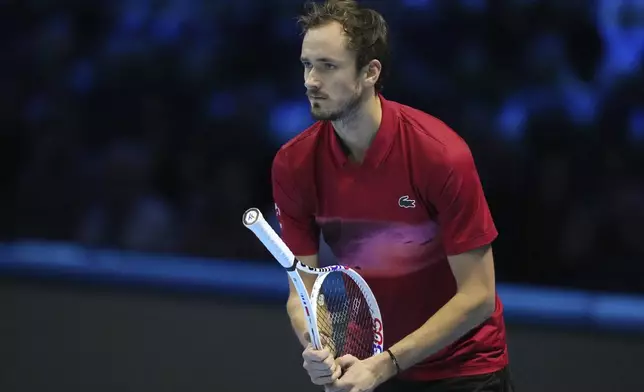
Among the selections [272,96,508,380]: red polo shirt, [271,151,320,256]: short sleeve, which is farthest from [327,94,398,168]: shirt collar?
[271,151,320,256]: short sleeve

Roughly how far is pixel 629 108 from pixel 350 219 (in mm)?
1642

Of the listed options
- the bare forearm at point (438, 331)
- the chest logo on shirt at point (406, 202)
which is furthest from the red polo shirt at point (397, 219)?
the bare forearm at point (438, 331)

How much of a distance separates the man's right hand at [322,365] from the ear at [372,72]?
603mm

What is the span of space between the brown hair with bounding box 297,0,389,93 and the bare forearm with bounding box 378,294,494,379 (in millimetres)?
546

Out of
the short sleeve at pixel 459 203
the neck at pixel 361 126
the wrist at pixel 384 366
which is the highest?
the neck at pixel 361 126

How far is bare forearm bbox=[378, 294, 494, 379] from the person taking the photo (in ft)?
7.20

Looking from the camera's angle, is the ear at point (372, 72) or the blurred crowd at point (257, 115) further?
the blurred crowd at point (257, 115)

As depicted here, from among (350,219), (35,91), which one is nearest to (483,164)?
(350,219)

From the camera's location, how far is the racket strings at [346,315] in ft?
7.66

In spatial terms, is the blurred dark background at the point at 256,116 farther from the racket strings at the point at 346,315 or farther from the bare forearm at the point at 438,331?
the bare forearm at the point at 438,331

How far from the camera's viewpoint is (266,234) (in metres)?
1.91

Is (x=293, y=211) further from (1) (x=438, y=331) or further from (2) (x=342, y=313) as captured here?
(1) (x=438, y=331)

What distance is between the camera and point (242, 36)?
14.0 ft

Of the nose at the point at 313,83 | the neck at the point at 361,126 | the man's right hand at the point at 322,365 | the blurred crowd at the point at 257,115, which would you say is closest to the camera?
the man's right hand at the point at 322,365
